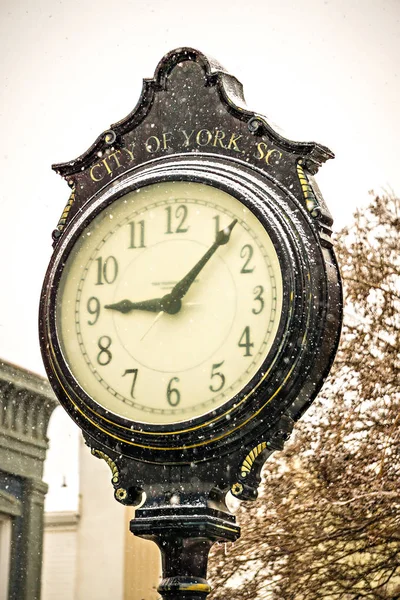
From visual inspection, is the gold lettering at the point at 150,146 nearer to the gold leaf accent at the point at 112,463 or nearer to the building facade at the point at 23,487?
the gold leaf accent at the point at 112,463

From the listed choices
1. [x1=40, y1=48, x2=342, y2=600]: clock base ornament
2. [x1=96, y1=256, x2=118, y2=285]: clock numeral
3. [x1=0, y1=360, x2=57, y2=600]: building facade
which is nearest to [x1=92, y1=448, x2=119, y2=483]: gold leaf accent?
[x1=40, y1=48, x2=342, y2=600]: clock base ornament

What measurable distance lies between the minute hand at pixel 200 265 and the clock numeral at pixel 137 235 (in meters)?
0.09

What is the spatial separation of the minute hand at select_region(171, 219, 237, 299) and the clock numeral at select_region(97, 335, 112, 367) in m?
0.11

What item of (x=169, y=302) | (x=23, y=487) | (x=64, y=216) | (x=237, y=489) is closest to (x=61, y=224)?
(x=64, y=216)

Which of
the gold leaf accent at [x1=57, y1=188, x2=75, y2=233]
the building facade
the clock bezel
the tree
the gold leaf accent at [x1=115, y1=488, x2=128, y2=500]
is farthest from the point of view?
the building facade

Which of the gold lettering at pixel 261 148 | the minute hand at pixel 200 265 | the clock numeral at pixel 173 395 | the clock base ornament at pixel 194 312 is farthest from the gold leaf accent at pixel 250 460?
the gold lettering at pixel 261 148

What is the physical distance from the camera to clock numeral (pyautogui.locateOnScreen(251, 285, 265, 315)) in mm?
1430

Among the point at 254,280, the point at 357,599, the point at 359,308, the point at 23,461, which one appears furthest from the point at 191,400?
the point at 23,461

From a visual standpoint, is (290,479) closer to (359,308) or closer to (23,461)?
(359,308)

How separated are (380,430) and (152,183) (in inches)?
97.6

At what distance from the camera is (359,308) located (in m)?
4.12

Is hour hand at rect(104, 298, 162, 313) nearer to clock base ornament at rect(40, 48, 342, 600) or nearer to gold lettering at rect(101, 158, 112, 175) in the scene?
clock base ornament at rect(40, 48, 342, 600)

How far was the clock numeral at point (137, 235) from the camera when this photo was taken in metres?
1.54

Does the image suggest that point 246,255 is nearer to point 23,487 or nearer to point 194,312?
point 194,312
